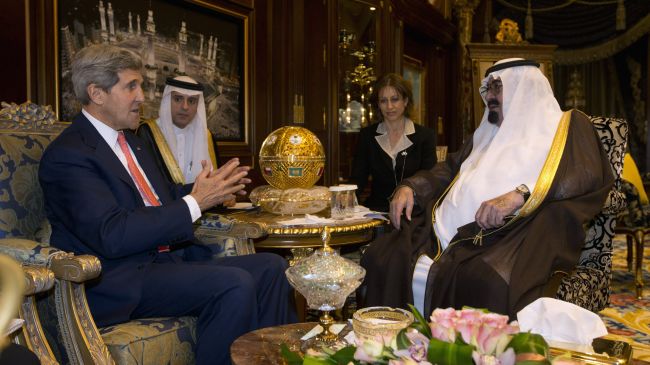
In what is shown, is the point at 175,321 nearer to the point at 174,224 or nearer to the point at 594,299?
the point at 174,224

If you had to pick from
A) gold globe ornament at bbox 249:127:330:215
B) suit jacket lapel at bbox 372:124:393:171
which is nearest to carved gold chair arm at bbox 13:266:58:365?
gold globe ornament at bbox 249:127:330:215

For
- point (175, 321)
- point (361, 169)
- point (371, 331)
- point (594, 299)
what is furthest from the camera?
point (361, 169)

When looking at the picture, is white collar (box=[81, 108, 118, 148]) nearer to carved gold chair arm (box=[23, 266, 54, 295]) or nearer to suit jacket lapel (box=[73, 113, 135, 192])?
suit jacket lapel (box=[73, 113, 135, 192])

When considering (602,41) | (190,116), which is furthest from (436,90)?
(190,116)

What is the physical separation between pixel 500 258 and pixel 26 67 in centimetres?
275

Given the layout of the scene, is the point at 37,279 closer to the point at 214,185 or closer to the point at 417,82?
the point at 214,185

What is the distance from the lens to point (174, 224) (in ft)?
6.86

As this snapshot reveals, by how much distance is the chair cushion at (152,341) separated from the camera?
183 centimetres

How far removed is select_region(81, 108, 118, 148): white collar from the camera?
2232 millimetres

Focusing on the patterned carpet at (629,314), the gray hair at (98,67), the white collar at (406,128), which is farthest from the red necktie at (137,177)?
the patterned carpet at (629,314)

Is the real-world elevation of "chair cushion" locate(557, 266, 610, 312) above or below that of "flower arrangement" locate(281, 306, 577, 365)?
below

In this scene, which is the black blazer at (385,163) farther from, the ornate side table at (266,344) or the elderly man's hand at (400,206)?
the ornate side table at (266,344)

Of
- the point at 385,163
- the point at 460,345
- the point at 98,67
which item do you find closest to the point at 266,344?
the point at 460,345

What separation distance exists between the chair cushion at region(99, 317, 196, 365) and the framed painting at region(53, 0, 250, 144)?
2030mm
